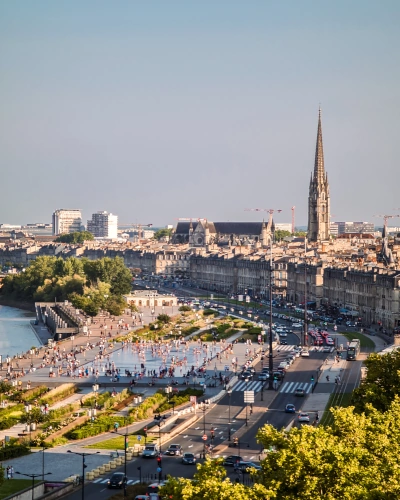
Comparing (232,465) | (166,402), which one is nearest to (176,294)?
(166,402)

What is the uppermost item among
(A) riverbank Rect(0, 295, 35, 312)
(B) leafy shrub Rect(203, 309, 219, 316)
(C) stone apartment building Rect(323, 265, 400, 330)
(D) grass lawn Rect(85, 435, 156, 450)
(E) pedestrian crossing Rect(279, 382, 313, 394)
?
(C) stone apartment building Rect(323, 265, 400, 330)

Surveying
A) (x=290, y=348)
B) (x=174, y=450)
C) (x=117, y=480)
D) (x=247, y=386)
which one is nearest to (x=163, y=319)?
(x=290, y=348)

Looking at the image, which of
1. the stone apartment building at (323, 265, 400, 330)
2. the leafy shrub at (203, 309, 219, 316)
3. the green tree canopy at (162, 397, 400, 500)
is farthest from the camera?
the leafy shrub at (203, 309, 219, 316)

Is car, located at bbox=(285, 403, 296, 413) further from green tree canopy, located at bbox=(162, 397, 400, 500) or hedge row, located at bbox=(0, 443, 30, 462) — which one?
green tree canopy, located at bbox=(162, 397, 400, 500)

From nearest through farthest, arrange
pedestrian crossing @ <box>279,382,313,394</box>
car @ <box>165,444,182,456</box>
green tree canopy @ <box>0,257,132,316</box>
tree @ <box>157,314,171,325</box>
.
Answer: car @ <box>165,444,182,456</box> → pedestrian crossing @ <box>279,382,313,394</box> → tree @ <box>157,314,171,325</box> → green tree canopy @ <box>0,257,132,316</box>

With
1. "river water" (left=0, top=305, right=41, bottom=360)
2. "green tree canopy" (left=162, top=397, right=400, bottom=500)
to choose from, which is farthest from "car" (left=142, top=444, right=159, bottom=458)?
"river water" (left=0, top=305, right=41, bottom=360)

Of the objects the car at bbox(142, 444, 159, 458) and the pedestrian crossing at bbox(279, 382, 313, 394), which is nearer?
the car at bbox(142, 444, 159, 458)

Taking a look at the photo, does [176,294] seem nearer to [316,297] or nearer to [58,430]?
[316,297]
